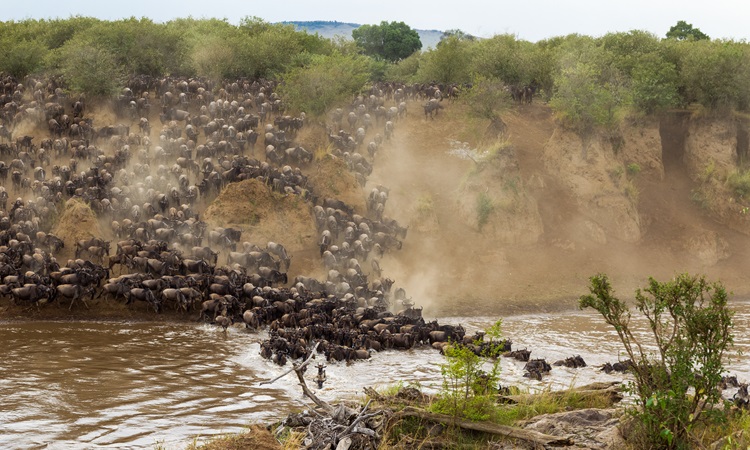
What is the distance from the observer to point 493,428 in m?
13.8

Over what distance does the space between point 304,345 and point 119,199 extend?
554 inches

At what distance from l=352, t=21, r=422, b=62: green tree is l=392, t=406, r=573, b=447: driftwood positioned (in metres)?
83.4

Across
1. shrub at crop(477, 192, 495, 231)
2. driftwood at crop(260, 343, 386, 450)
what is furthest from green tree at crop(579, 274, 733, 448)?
shrub at crop(477, 192, 495, 231)

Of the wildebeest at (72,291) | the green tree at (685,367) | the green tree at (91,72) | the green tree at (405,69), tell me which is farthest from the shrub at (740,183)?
the wildebeest at (72,291)

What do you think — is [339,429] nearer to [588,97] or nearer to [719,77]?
[588,97]

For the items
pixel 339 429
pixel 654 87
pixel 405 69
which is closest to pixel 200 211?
pixel 339 429

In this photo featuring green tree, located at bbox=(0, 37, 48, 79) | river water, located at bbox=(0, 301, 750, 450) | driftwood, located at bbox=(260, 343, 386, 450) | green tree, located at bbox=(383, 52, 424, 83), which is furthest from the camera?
green tree, located at bbox=(383, 52, 424, 83)

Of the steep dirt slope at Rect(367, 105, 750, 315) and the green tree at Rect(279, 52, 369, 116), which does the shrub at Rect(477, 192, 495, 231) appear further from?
the green tree at Rect(279, 52, 369, 116)

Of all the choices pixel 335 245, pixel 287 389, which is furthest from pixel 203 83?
pixel 287 389

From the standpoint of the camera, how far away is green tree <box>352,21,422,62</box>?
3750 inches

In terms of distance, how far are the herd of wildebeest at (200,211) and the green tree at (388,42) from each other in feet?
164

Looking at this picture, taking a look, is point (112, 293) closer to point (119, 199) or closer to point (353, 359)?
point (119, 199)

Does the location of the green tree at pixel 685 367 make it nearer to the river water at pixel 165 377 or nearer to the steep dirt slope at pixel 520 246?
the river water at pixel 165 377

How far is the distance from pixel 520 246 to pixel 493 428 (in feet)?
80.3
